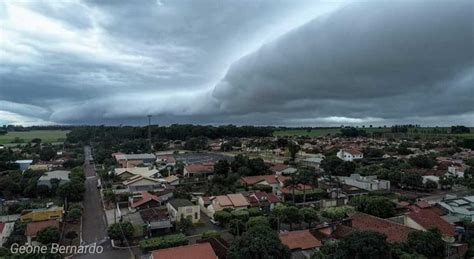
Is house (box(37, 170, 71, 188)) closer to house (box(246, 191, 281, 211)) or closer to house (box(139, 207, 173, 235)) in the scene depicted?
house (box(139, 207, 173, 235))

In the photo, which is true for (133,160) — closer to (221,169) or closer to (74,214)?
(221,169)

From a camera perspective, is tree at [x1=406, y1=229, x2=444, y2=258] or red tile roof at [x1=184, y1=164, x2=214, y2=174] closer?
tree at [x1=406, y1=229, x2=444, y2=258]

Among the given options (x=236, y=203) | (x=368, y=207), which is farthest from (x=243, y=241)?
(x=368, y=207)

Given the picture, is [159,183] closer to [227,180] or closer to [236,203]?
[227,180]

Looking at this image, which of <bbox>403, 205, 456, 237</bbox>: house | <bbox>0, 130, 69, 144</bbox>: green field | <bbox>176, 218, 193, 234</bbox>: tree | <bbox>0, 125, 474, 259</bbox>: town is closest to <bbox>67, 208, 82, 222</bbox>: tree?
<bbox>0, 125, 474, 259</bbox>: town

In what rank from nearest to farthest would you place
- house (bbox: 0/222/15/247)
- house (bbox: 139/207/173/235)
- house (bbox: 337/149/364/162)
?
house (bbox: 0/222/15/247) < house (bbox: 139/207/173/235) < house (bbox: 337/149/364/162)

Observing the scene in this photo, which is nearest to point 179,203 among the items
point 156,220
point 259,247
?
point 156,220
